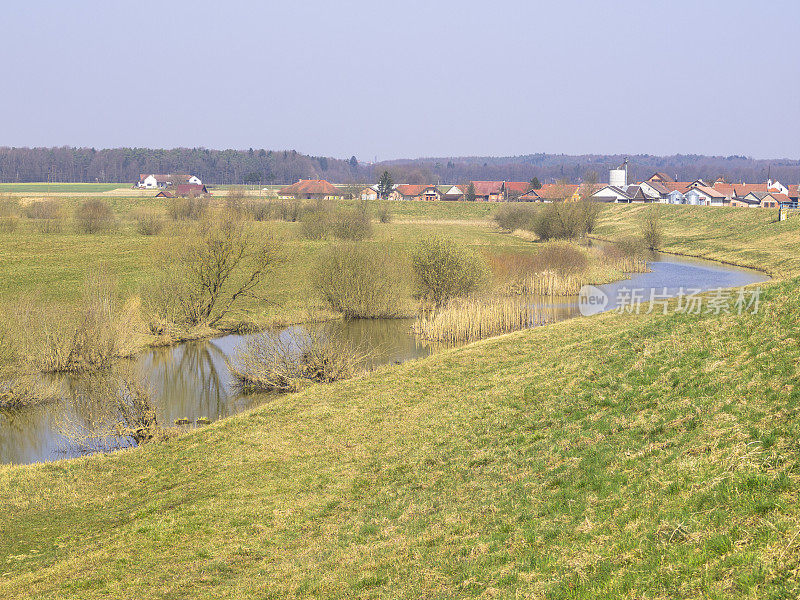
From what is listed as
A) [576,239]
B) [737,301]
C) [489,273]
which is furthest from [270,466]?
[576,239]

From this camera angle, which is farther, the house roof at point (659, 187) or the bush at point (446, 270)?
the house roof at point (659, 187)

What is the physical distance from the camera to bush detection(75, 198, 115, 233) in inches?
2393

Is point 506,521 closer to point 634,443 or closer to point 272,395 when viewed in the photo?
point 634,443

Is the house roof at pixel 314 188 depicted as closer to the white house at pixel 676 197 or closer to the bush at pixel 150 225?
the white house at pixel 676 197

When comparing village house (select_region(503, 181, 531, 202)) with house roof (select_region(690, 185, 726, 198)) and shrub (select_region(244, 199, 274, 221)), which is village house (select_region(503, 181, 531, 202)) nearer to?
house roof (select_region(690, 185, 726, 198))

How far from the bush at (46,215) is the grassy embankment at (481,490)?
4908 cm

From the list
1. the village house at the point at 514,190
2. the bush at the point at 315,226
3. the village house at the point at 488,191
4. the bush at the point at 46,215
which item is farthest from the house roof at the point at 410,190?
the bush at the point at 315,226

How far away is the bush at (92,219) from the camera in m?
60.8

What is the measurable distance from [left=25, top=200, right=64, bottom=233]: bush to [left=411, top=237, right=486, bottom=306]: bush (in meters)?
39.1

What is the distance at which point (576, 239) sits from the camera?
66438mm

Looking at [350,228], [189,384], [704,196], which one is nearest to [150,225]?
[350,228]

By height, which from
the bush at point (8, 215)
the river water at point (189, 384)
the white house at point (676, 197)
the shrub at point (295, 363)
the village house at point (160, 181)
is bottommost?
the river water at point (189, 384)

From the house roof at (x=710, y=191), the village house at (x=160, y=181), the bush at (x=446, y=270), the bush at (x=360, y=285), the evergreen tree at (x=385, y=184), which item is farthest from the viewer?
the village house at (x=160, y=181)

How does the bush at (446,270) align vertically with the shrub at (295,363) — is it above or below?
above
